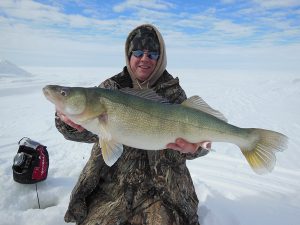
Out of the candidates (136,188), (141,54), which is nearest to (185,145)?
(136,188)

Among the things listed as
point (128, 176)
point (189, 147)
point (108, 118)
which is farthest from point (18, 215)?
point (189, 147)

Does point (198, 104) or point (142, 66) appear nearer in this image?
point (198, 104)

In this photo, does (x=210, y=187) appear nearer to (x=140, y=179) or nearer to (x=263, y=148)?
(x=140, y=179)

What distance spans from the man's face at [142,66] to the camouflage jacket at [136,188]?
198 mm

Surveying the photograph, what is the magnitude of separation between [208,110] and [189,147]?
39 centimetres

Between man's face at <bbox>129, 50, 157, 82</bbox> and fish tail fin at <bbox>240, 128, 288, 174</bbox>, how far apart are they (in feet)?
4.24

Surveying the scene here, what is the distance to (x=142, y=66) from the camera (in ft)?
11.5

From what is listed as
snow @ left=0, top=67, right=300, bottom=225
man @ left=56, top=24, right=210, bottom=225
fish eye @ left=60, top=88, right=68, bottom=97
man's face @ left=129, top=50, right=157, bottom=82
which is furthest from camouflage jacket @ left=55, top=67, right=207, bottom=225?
fish eye @ left=60, top=88, right=68, bottom=97

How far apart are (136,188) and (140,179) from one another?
10 centimetres

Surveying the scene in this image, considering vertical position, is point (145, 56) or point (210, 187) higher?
point (145, 56)

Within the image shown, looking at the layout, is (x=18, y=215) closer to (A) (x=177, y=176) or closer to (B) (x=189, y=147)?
(A) (x=177, y=176)

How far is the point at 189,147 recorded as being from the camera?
9.49 ft

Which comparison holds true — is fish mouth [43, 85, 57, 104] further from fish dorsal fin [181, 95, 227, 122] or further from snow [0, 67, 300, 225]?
snow [0, 67, 300, 225]

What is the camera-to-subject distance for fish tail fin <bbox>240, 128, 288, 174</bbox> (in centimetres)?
290
